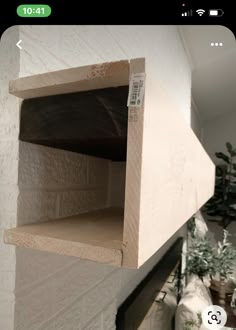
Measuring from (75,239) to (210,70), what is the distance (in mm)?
1930

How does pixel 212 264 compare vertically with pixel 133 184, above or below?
below

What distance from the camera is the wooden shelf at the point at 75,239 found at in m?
0.29

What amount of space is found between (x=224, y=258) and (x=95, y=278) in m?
1.60

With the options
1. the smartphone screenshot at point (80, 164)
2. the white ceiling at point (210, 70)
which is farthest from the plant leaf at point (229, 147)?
the smartphone screenshot at point (80, 164)

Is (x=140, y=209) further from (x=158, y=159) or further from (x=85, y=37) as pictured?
(x=85, y=37)

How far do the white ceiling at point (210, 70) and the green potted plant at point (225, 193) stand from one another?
23.3 inches

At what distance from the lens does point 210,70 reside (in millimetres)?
1942

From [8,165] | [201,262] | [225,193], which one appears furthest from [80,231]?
[225,193]

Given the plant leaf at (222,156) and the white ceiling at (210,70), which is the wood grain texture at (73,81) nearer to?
the white ceiling at (210,70)

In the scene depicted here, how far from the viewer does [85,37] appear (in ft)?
1.81

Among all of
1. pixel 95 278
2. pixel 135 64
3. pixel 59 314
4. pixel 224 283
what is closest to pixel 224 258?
pixel 224 283

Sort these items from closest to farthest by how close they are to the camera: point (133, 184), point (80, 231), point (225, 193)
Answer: point (133, 184) → point (80, 231) → point (225, 193)
